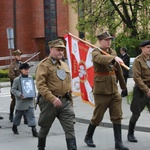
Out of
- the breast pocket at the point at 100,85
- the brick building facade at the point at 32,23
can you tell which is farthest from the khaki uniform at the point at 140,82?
the brick building facade at the point at 32,23

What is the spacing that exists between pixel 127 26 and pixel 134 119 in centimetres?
914

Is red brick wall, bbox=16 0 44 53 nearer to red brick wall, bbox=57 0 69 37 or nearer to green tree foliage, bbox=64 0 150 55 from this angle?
red brick wall, bbox=57 0 69 37

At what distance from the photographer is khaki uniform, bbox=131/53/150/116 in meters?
7.79

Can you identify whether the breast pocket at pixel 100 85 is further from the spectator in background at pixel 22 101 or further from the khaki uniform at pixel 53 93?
the spectator in background at pixel 22 101

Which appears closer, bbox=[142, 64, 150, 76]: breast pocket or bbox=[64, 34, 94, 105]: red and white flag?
bbox=[142, 64, 150, 76]: breast pocket

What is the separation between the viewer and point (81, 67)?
9039mm

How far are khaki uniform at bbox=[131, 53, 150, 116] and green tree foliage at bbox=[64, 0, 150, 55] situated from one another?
318 inches

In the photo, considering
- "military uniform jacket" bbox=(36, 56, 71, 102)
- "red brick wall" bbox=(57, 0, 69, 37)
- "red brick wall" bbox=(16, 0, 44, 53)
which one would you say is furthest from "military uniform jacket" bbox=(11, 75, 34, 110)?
"red brick wall" bbox=(16, 0, 44, 53)

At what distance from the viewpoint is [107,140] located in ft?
28.5

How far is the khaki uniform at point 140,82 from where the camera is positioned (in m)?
7.79

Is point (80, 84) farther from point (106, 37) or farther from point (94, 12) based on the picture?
point (94, 12)

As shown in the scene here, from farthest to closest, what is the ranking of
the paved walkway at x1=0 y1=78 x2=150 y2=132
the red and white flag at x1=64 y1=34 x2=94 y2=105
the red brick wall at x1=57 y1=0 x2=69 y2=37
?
the red brick wall at x1=57 y1=0 x2=69 y2=37, the paved walkway at x1=0 y1=78 x2=150 y2=132, the red and white flag at x1=64 y1=34 x2=94 y2=105

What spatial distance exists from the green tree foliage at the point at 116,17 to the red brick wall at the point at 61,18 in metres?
25.2

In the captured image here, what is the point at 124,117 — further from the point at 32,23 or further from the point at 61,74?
the point at 32,23
